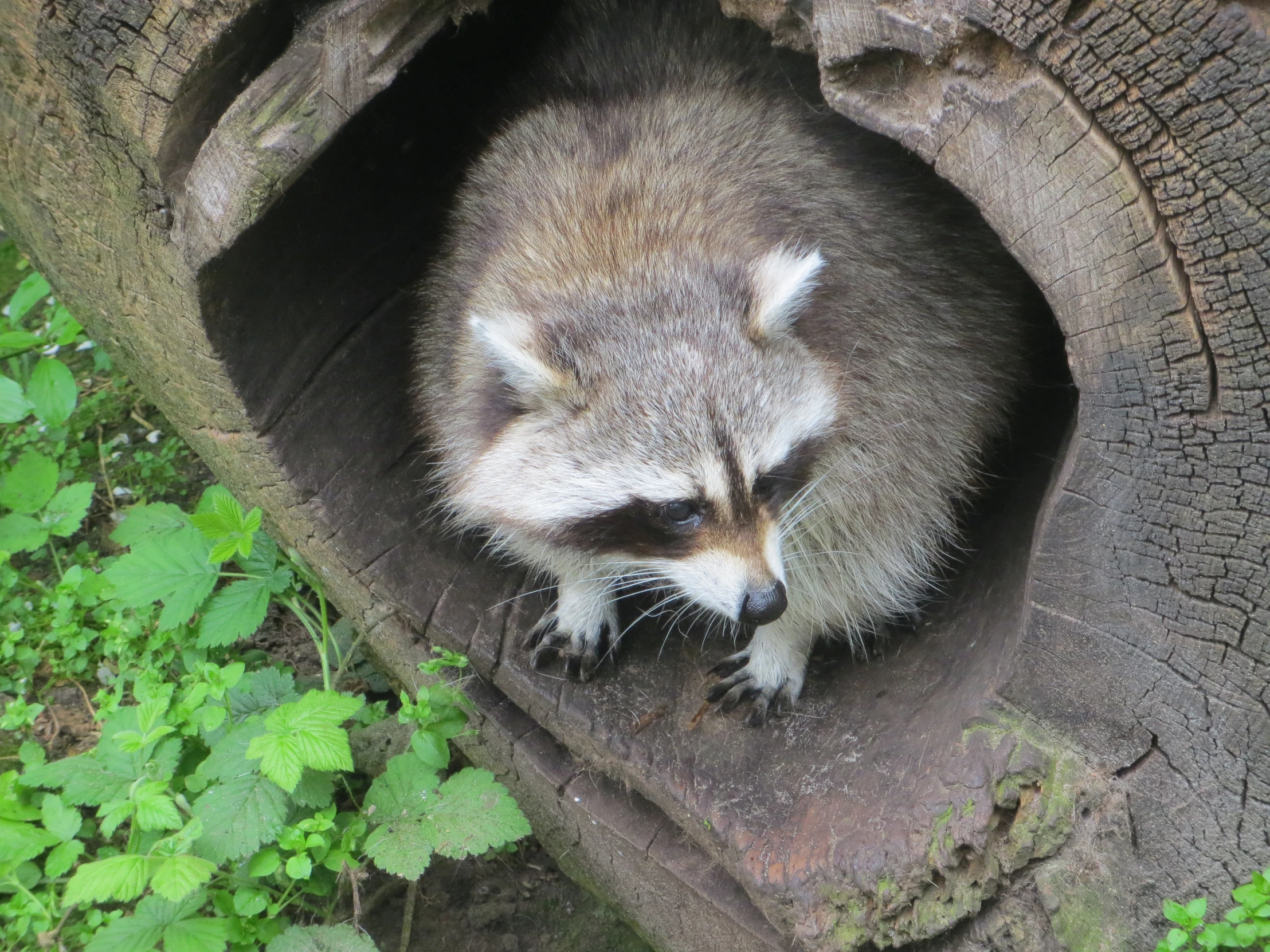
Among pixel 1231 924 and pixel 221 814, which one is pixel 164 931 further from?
pixel 1231 924

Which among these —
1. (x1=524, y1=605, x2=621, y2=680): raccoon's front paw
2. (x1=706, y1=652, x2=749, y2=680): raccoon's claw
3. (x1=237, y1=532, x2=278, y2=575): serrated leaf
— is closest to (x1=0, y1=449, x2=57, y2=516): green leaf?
(x1=237, y1=532, x2=278, y2=575): serrated leaf

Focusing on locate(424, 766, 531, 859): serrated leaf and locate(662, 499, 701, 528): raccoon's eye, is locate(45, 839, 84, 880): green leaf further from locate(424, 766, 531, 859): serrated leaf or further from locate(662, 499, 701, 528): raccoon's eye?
locate(662, 499, 701, 528): raccoon's eye

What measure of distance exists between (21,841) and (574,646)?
4.27 ft

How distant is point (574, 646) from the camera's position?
2.81m

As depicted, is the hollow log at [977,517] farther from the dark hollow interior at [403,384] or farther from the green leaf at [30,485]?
the green leaf at [30,485]

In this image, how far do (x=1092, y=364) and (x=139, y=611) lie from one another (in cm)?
255

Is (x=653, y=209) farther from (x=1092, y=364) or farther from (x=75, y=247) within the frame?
(x=75, y=247)

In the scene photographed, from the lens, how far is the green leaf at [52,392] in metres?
3.27

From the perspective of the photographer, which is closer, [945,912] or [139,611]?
[945,912]

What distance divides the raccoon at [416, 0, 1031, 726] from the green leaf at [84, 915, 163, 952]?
1030 millimetres

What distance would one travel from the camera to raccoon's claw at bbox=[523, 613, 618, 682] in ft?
9.04

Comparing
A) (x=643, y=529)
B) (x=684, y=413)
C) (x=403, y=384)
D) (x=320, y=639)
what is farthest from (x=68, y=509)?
(x=684, y=413)

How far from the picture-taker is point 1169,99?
4.77 ft

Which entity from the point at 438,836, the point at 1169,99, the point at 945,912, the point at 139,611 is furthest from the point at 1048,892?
the point at 139,611
